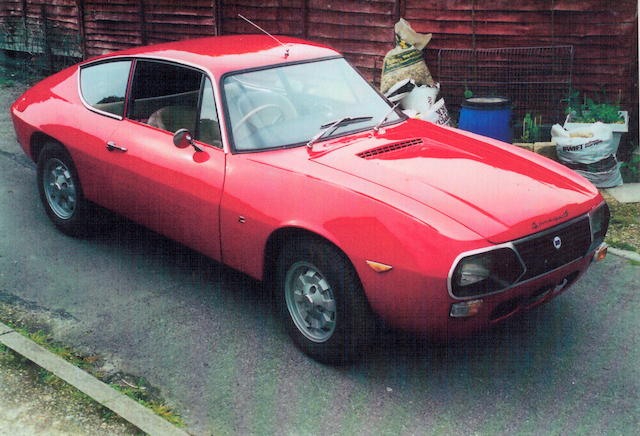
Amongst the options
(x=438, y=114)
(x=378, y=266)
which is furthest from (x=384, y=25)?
(x=378, y=266)

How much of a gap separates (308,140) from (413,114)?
402 cm

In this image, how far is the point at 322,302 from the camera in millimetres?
4020

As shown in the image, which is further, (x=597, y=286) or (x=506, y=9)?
(x=506, y=9)

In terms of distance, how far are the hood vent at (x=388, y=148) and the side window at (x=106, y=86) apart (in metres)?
1.92

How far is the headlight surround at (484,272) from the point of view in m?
3.52

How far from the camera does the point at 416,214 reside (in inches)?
144

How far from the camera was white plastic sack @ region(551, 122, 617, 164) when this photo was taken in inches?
290

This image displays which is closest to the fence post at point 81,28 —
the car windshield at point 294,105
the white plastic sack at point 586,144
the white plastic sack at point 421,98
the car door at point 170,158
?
the white plastic sack at point 421,98

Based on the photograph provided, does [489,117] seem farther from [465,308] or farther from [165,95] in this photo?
[465,308]

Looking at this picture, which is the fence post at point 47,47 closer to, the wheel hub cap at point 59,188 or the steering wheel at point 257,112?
the wheel hub cap at point 59,188

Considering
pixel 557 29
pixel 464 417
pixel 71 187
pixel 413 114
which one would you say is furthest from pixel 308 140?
pixel 557 29

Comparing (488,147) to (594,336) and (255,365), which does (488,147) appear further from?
(255,365)

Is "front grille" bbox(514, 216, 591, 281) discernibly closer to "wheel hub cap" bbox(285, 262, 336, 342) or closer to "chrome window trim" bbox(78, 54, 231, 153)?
"wheel hub cap" bbox(285, 262, 336, 342)

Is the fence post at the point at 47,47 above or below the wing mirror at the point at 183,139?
above
